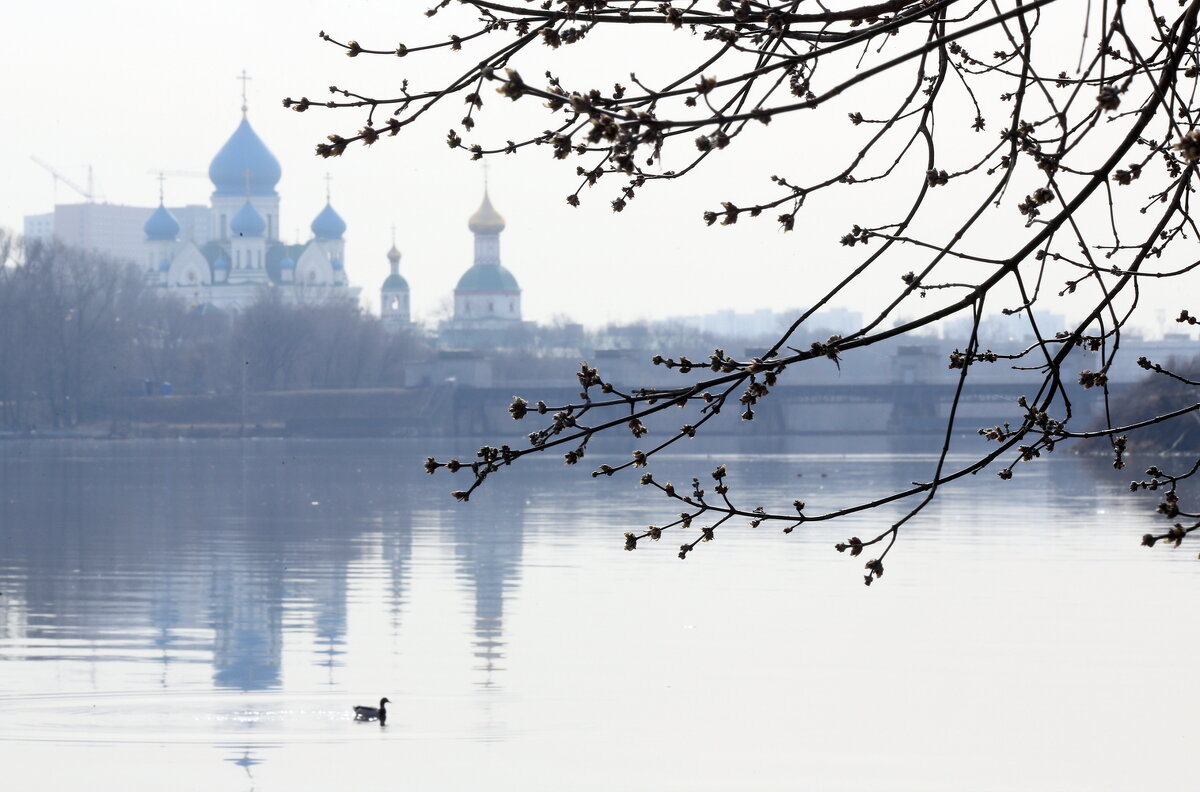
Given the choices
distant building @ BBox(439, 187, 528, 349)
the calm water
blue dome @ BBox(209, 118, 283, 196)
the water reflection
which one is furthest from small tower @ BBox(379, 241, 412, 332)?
the calm water

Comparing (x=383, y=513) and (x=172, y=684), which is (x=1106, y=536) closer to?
(x=383, y=513)

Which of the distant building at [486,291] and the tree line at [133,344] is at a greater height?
the distant building at [486,291]

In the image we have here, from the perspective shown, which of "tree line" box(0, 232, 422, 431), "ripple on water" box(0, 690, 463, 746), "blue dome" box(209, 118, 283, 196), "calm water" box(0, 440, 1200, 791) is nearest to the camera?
"calm water" box(0, 440, 1200, 791)

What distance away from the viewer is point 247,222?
421 ft

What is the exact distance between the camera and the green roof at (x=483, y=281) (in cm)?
15312

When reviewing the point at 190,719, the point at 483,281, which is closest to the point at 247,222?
the point at 483,281

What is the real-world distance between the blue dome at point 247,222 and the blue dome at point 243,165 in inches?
57.9

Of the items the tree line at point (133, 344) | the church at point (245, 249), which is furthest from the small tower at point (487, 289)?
the tree line at point (133, 344)

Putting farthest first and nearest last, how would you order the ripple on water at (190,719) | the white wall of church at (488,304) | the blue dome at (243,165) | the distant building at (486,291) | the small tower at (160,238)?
1. the white wall of church at (488,304)
2. the distant building at (486,291)
3. the small tower at (160,238)
4. the blue dome at (243,165)
5. the ripple on water at (190,719)

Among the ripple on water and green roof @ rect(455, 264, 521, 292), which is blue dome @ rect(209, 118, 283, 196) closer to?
green roof @ rect(455, 264, 521, 292)

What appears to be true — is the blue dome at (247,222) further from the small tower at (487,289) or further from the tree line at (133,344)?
A: the small tower at (487,289)

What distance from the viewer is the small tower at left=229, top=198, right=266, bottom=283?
128 metres

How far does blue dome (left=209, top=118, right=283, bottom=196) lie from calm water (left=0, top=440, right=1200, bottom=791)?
101 meters

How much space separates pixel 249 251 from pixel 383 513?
104 meters
